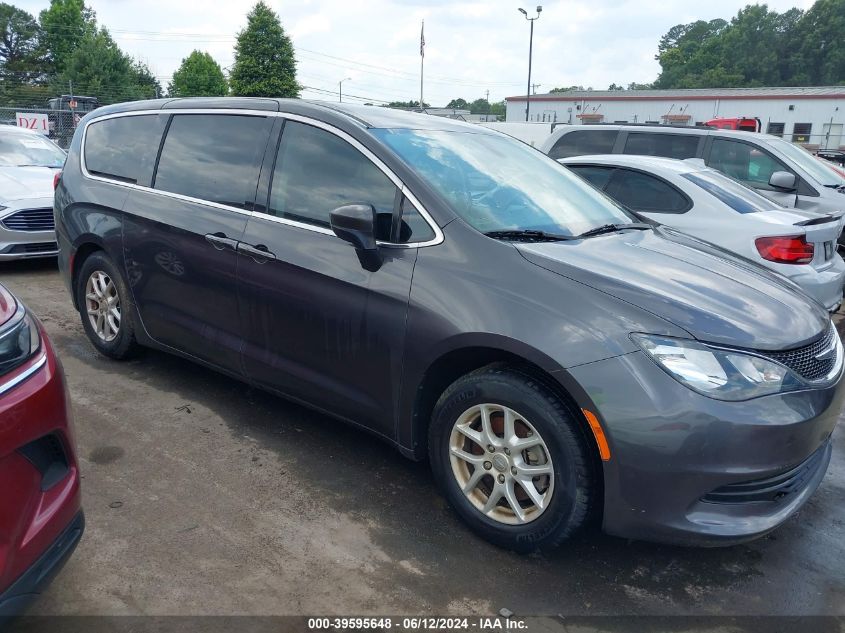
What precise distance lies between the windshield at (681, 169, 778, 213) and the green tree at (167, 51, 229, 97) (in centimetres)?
7069

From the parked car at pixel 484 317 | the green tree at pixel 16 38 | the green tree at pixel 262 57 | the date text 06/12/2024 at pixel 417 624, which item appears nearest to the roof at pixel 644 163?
the parked car at pixel 484 317

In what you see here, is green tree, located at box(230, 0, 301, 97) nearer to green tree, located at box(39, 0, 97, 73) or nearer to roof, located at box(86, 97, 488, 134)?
green tree, located at box(39, 0, 97, 73)

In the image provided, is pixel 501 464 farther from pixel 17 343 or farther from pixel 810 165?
pixel 810 165

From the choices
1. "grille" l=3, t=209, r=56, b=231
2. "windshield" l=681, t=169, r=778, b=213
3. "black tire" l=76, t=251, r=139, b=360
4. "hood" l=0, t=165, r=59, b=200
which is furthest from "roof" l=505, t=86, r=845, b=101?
"black tire" l=76, t=251, r=139, b=360

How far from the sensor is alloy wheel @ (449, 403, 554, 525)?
8.82ft

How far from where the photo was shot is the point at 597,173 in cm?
634

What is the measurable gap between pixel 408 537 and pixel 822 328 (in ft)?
6.43

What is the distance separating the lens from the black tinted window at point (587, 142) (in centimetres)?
842

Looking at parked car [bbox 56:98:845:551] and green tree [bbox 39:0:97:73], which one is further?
green tree [bbox 39:0:97:73]

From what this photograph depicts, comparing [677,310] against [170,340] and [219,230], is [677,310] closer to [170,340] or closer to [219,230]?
[219,230]

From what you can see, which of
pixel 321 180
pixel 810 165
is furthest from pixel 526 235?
pixel 810 165

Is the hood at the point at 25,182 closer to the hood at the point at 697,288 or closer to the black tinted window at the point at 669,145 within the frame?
the hood at the point at 697,288

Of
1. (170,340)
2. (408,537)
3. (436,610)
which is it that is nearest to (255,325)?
(170,340)

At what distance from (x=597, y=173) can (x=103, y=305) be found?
430cm
